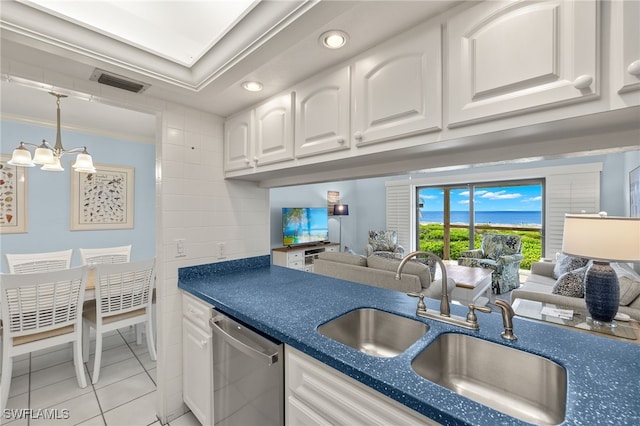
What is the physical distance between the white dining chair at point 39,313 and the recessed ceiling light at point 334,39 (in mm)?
2367

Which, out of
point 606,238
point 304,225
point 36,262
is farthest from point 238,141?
point 304,225

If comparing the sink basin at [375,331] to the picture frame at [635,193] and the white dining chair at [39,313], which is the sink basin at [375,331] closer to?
the white dining chair at [39,313]

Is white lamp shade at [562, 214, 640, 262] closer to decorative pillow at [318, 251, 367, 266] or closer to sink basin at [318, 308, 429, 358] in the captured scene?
sink basin at [318, 308, 429, 358]

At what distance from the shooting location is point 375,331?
55.1 inches

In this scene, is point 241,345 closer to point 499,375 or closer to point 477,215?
point 499,375

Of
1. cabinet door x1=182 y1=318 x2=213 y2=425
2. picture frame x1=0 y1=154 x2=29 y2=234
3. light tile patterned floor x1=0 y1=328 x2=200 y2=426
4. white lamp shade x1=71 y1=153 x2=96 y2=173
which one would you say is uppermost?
white lamp shade x1=71 y1=153 x2=96 y2=173

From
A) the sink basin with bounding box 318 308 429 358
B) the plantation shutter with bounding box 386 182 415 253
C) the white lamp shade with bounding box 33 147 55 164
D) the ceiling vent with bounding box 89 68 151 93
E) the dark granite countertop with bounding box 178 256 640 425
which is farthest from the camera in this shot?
the plantation shutter with bounding box 386 182 415 253

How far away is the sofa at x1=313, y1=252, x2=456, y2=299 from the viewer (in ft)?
8.50

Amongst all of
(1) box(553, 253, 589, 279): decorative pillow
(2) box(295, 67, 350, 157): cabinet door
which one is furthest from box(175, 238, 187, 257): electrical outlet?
(1) box(553, 253, 589, 279): decorative pillow

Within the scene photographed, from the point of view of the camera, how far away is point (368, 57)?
1.23 metres

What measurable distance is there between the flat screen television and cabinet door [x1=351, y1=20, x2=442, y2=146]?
4.15 m

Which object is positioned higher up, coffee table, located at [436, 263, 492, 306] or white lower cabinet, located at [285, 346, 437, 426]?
white lower cabinet, located at [285, 346, 437, 426]

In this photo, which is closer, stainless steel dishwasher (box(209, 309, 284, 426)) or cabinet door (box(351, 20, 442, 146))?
cabinet door (box(351, 20, 442, 146))

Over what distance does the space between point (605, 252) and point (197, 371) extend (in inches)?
99.6
